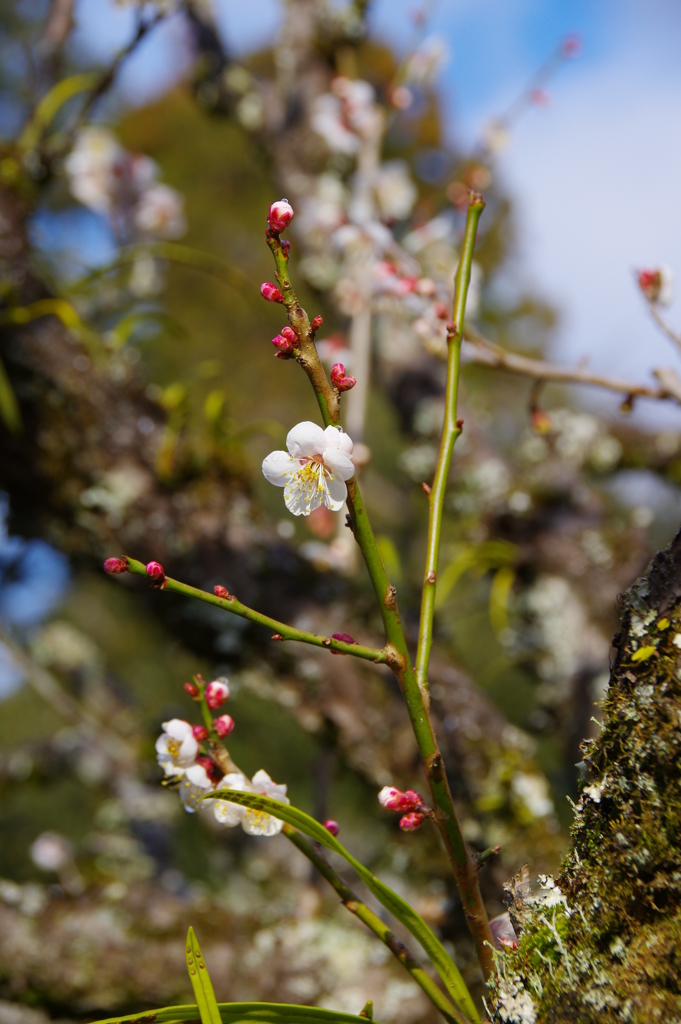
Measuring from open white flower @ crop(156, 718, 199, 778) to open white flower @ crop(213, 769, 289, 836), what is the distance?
3 centimetres

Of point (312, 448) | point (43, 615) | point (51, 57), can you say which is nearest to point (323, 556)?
point (312, 448)

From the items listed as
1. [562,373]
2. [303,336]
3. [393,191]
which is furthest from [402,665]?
[393,191]

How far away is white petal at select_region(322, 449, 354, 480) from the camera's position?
1.16 feet

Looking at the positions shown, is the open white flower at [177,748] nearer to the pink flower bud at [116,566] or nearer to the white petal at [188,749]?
the white petal at [188,749]

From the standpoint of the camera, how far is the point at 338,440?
0.36 metres

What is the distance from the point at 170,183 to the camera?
520 cm

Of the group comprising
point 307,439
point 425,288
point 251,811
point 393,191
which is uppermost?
point 393,191

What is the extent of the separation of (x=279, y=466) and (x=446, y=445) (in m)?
0.12

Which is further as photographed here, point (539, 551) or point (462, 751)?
point (539, 551)

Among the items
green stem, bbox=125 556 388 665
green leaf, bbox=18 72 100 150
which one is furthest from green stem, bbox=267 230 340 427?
green leaf, bbox=18 72 100 150

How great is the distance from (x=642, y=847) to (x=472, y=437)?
114 cm

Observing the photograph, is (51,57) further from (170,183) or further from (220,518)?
(170,183)

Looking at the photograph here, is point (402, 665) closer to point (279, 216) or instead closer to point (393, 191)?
point (279, 216)

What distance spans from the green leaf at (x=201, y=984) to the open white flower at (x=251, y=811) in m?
0.07
